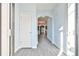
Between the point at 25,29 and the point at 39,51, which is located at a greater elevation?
→ the point at 25,29

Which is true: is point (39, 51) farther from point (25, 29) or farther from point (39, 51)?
point (25, 29)

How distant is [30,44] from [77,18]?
5.80m

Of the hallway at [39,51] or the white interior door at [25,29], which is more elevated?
the white interior door at [25,29]

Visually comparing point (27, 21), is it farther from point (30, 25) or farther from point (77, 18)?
point (77, 18)

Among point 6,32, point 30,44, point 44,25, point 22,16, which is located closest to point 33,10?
point 22,16

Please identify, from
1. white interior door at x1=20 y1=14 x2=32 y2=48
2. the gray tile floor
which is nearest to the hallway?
the gray tile floor

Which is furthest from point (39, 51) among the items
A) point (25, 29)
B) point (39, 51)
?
point (25, 29)

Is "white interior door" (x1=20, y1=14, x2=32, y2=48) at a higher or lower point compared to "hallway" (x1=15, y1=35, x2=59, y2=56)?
higher

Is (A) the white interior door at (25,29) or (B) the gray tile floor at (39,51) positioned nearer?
(B) the gray tile floor at (39,51)

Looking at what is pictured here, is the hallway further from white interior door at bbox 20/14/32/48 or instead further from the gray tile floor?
white interior door at bbox 20/14/32/48

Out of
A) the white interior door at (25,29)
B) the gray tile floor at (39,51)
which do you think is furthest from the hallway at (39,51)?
the white interior door at (25,29)

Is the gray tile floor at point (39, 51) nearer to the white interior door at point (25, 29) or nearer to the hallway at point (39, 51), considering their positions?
the hallway at point (39, 51)

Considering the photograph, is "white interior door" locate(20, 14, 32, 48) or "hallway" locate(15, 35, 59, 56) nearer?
"hallway" locate(15, 35, 59, 56)

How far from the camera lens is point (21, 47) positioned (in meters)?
7.16
